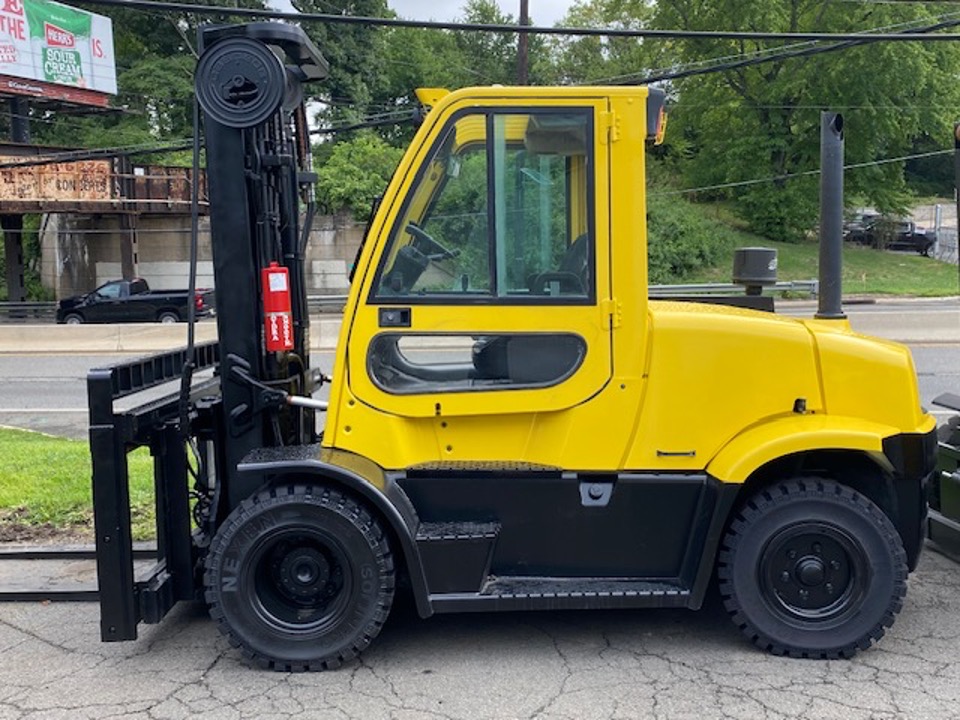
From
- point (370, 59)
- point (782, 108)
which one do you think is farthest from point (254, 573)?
point (370, 59)

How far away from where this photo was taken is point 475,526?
3.91 m

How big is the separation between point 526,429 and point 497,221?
3.06 ft

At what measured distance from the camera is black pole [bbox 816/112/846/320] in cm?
459

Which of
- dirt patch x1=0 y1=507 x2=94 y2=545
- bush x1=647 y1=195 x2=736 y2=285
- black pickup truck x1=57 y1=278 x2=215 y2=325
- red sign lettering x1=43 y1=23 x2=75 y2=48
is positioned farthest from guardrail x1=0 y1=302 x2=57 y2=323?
dirt patch x1=0 y1=507 x2=94 y2=545

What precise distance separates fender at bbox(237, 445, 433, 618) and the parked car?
36.2 m

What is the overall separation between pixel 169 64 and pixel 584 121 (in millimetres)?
36158

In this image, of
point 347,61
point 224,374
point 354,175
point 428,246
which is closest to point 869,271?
point 354,175

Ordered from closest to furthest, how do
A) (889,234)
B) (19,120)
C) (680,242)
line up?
1. (19,120)
2. (680,242)
3. (889,234)

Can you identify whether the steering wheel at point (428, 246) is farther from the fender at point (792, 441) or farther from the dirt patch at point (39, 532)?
the dirt patch at point (39, 532)

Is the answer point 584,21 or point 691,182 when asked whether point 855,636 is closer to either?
point 691,182

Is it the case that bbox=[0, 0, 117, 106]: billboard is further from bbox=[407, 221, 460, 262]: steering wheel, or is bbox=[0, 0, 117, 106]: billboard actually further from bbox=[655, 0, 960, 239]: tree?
bbox=[407, 221, 460, 262]: steering wheel

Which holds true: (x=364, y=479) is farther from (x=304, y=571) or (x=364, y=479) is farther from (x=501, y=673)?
(x=501, y=673)

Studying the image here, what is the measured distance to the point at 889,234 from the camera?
1446 inches

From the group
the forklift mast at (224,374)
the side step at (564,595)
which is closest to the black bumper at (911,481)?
the side step at (564,595)
